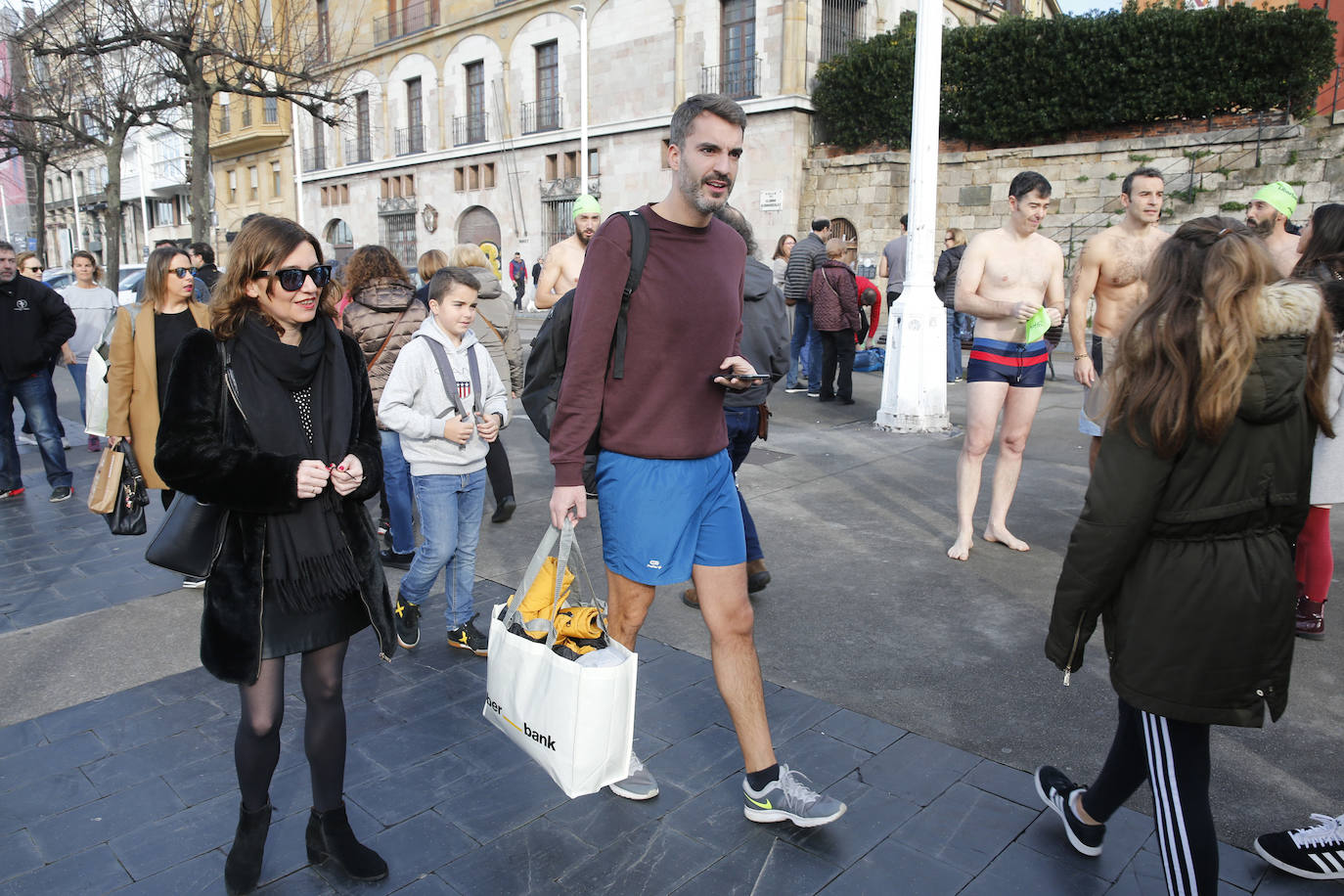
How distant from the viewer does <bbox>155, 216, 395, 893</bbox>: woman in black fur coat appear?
2.38 m

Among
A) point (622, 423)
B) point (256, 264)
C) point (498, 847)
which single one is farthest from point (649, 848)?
point (256, 264)

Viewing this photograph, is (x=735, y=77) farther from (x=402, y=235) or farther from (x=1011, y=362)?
(x=1011, y=362)

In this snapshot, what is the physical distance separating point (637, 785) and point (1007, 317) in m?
3.41

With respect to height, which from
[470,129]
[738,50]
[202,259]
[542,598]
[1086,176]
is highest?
[738,50]

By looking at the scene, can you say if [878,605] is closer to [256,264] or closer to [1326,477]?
[1326,477]

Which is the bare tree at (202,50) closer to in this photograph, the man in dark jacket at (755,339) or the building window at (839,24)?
the man in dark jacket at (755,339)

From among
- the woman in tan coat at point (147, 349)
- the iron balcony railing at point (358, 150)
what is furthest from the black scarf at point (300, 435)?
the iron balcony railing at point (358, 150)

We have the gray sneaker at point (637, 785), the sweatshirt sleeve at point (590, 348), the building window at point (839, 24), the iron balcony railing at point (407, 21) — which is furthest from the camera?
the iron balcony railing at point (407, 21)

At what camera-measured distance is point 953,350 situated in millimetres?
12086

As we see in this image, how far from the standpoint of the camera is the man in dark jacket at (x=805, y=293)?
36.0 ft

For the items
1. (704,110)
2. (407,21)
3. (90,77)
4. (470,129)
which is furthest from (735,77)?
(704,110)

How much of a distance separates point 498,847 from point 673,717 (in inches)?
37.4

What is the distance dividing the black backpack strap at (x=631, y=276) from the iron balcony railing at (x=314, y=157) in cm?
4169

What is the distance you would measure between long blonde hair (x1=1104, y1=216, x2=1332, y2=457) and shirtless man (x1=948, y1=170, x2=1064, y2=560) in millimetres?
3003
